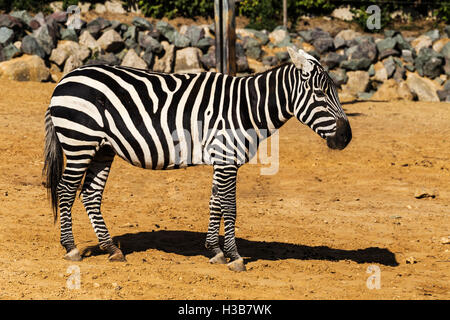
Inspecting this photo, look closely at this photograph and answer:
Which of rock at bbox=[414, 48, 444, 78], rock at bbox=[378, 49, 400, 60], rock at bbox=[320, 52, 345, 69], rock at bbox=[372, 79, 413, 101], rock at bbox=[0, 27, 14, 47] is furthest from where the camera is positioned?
rock at bbox=[378, 49, 400, 60]

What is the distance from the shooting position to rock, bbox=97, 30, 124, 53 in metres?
18.9

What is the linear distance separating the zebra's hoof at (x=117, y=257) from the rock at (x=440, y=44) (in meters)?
16.8

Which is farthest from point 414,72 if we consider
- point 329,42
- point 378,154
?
point 378,154

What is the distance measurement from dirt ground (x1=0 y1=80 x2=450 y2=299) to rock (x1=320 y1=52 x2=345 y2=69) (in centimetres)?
546

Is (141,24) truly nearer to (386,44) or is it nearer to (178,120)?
(386,44)

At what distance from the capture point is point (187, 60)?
19.1 m

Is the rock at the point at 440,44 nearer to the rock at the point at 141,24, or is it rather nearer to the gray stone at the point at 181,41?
the gray stone at the point at 181,41

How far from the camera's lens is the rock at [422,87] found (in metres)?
19.3

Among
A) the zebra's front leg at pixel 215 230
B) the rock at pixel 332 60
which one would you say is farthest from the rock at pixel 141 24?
the zebra's front leg at pixel 215 230

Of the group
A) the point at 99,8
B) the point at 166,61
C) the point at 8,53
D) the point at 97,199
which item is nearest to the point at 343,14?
the point at 166,61

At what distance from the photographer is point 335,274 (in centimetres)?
716

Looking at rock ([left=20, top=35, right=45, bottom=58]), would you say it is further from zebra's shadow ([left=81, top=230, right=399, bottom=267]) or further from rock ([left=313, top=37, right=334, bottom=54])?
zebra's shadow ([left=81, top=230, right=399, bottom=267])

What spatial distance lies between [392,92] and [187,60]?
5984 millimetres

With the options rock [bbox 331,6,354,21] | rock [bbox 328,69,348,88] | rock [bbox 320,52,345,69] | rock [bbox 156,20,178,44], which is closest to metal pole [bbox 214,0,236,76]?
rock [bbox 156,20,178,44]
